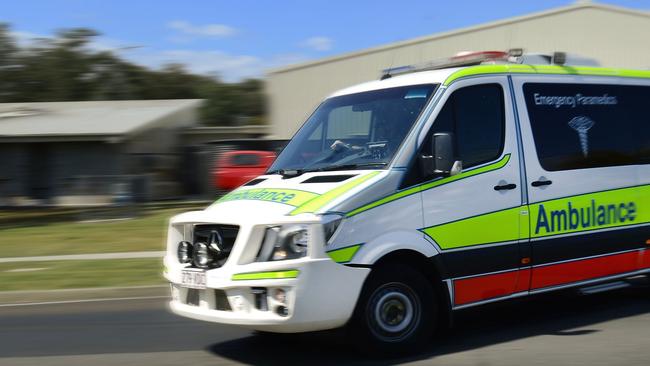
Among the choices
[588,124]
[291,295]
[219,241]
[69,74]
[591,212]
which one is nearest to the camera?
[291,295]

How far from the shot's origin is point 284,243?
5.26 meters

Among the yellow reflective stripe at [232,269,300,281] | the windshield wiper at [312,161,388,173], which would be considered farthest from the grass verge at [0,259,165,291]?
the yellow reflective stripe at [232,269,300,281]

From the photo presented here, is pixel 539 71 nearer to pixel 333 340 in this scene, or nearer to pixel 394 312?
pixel 394 312

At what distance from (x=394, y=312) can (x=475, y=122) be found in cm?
173

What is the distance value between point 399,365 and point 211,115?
5568 cm

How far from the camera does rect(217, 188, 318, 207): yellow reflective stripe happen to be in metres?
5.54

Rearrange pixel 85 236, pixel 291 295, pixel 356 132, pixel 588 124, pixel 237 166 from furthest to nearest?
pixel 237 166 → pixel 85 236 → pixel 588 124 → pixel 356 132 → pixel 291 295

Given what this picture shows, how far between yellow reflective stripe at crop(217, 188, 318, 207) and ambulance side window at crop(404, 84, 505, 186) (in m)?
1.13

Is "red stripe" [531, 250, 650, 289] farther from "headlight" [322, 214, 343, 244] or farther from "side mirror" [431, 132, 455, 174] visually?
"headlight" [322, 214, 343, 244]

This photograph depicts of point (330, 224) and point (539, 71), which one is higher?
point (539, 71)

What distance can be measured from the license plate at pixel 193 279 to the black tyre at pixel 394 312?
1181 mm

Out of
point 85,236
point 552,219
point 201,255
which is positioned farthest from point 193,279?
point 85,236

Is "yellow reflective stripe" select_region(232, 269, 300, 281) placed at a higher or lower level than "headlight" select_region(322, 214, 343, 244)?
lower

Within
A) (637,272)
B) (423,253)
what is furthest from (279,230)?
(637,272)
